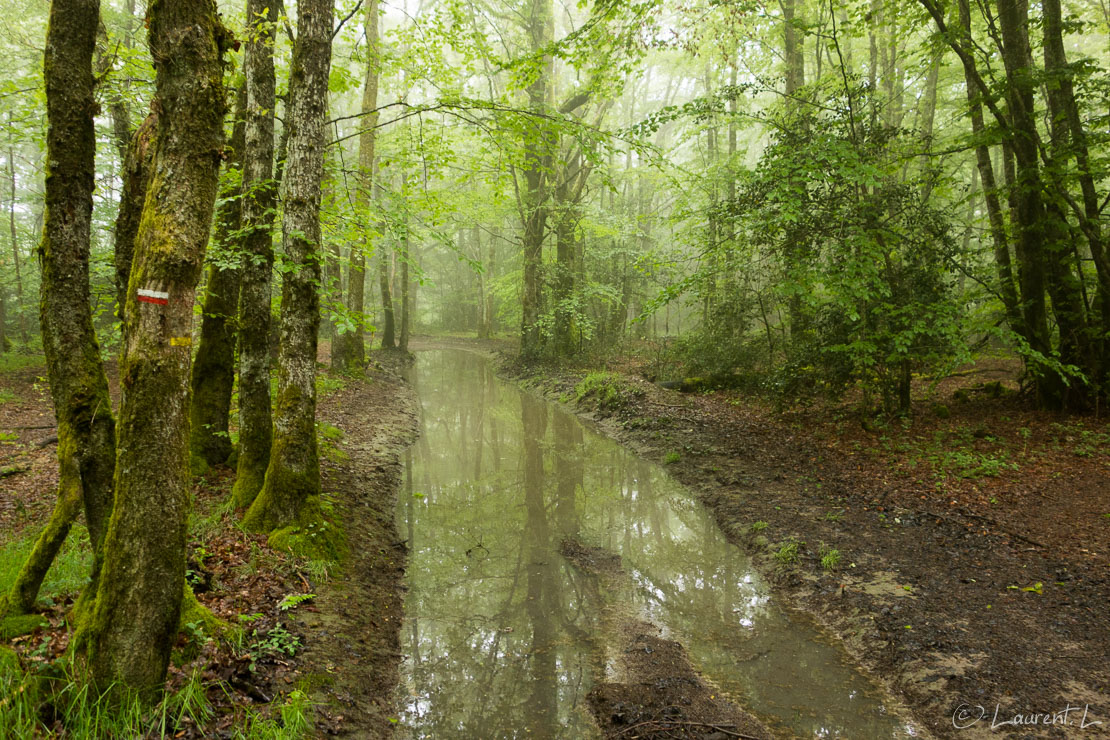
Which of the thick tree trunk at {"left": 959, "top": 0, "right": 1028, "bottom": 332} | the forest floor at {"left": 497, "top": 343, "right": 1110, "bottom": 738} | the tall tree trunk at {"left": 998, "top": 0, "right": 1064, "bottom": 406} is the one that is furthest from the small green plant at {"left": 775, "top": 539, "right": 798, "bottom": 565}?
the thick tree trunk at {"left": 959, "top": 0, "right": 1028, "bottom": 332}

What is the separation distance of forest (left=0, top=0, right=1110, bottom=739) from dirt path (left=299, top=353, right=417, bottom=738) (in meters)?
0.04

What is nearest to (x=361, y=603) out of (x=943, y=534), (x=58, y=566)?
(x=58, y=566)

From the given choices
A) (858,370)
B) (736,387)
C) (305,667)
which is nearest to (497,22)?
(736,387)

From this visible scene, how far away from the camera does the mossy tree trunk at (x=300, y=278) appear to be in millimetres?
5676

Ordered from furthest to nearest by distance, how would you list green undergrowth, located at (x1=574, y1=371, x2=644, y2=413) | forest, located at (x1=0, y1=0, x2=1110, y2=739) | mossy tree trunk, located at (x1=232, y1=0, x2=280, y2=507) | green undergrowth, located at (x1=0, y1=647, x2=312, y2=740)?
green undergrowth, located at (x1=574, y1=371, x2=644, y2=413), mossy tree trunk, located at (x1=232, y1=0, x2=280, y2=507), forest, located at (x1=0, y1=0, x2=1110, y2=739), green undergrowth, located at (x1=0, y1=647, x2=312, y2=740)

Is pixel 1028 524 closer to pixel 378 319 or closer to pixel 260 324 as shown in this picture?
pixel 260 324

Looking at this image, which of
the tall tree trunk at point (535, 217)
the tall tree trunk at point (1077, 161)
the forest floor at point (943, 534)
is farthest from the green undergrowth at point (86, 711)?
the tall tree trunk at point (535, 217)

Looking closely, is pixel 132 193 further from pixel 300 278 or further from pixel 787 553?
pixel 787 553

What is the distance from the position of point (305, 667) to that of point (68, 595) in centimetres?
173

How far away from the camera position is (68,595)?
4.00 metres

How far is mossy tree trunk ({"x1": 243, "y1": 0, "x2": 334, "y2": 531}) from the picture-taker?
5.68 metres

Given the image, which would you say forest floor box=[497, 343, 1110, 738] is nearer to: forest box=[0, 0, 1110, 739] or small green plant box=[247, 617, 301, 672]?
forest box=[0, 0, 1110, 739]

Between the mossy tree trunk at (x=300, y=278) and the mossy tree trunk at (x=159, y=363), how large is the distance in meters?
2.36

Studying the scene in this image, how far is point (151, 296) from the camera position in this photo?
9.87ft
